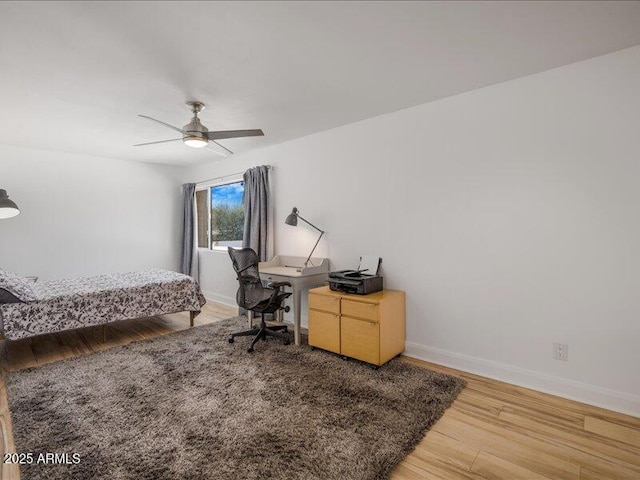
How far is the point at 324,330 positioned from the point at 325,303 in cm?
26

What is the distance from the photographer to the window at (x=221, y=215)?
5.09 m

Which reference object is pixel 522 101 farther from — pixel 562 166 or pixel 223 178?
pixel 223 178

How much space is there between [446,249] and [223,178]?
12.2ft

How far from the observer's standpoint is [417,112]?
9.91ft

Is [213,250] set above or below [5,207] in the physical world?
below

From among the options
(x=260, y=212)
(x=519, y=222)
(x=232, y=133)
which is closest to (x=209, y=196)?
(x=260, y=212)

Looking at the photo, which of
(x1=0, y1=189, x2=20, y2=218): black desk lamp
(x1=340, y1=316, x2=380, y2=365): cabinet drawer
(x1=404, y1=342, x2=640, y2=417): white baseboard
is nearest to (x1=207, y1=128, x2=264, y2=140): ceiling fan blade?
(x1=340, y1=316, x2=380, y2=365): cabinet drawer

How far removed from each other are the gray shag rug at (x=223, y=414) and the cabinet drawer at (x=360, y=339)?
103 mm

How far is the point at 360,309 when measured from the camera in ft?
9.24

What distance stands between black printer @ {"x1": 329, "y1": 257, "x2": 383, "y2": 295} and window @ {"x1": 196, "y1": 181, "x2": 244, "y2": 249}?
93.1 inches

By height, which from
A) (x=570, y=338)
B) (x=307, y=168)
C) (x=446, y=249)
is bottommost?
(x=570, y=338)

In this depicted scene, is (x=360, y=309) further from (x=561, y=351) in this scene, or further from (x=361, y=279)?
(x=561, y=351)

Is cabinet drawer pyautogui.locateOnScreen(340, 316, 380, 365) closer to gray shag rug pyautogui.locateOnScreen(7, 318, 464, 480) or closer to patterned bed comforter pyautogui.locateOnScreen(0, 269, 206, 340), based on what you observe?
gray shag rug pyautogui.locateOnScreen(7, 318, 464, 480)

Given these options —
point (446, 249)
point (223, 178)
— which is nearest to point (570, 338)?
point (446, 249)
